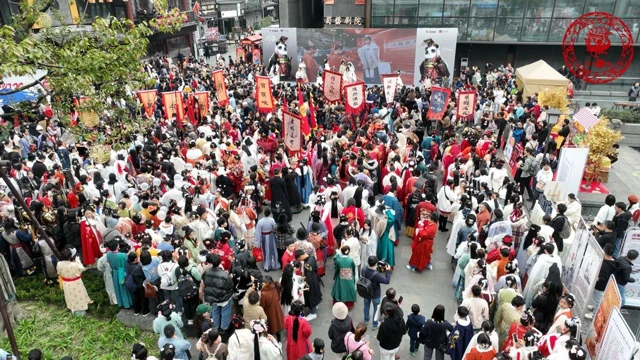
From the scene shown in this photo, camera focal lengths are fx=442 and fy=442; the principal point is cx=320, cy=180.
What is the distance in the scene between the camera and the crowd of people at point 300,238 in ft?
19.5

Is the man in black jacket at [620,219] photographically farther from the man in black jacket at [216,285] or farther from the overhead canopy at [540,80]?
the overhead canopy at [540,80]

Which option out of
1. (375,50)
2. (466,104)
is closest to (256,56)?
(375,50)

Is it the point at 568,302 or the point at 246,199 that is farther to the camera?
the point at 246,199

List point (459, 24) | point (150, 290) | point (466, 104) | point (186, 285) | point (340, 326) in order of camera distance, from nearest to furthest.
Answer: point (340, 326) → point (186, 285) → point (150, 290) → point (466, 104) → point (459, 24)

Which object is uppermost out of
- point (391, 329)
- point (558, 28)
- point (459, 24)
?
point (459, 24)

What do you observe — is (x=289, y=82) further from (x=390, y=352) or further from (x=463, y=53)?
(x=390, y=352)

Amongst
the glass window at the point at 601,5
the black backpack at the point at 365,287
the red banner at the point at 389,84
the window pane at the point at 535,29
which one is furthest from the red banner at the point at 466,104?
the glass window at the point at 601,5

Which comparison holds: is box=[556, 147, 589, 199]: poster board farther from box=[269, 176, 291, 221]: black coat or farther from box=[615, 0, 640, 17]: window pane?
box=[615, 0, 640, 17]: window pane

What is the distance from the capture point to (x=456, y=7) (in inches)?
982

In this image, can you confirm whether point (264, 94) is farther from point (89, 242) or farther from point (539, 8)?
point (539, 8)

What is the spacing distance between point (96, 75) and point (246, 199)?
149 inches

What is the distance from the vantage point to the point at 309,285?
23.9 ft

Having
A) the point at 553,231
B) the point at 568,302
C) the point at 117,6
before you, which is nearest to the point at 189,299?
the point at 568,302

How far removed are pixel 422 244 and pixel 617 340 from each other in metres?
3.72
